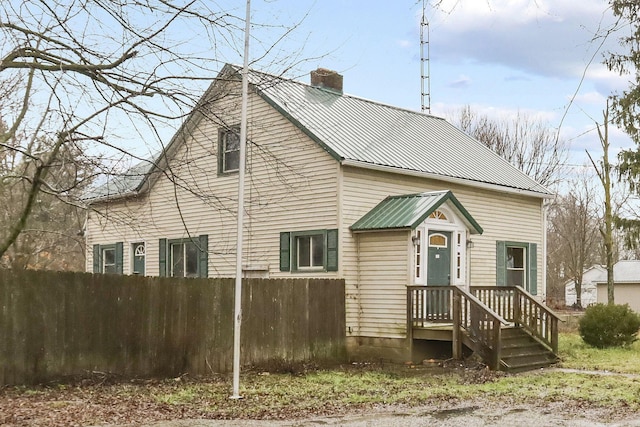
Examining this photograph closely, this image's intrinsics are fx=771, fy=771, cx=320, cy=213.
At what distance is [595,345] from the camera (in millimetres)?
20766

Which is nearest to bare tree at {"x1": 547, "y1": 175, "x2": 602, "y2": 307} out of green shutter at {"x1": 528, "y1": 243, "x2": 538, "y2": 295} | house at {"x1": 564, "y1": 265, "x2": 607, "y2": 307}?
house at {"x1": 564, "y1": 265, "x2": 607, "y2": 307}

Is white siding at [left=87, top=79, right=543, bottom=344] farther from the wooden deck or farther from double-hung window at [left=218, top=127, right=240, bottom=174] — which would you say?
the wooden deck

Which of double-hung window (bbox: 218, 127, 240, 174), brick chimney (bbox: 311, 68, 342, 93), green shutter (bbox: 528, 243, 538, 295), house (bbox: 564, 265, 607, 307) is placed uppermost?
brick chimney (bbox: 311, 68, 342, 93)

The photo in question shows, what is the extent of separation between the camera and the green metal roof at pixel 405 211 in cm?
1733

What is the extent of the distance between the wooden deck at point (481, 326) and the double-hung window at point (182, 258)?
259 inches

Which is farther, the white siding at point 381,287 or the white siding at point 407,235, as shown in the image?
the white siding at point 407,235

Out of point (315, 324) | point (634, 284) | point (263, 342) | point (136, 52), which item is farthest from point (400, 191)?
point (634, 284)

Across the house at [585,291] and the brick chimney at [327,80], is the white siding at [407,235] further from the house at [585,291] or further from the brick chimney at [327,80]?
the house at [585,291]

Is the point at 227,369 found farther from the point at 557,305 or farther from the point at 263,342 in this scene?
the point at 557,305

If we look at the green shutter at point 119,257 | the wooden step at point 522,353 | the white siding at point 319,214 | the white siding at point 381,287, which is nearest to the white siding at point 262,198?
the white siding at point 319,214

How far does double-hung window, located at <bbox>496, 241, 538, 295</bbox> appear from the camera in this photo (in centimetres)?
2152

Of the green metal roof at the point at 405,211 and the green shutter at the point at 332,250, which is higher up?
the green metal roof at the point at 405,211

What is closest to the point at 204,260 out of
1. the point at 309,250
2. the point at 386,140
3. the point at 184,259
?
the point at 184,259

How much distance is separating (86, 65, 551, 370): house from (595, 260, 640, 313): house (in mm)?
26800
